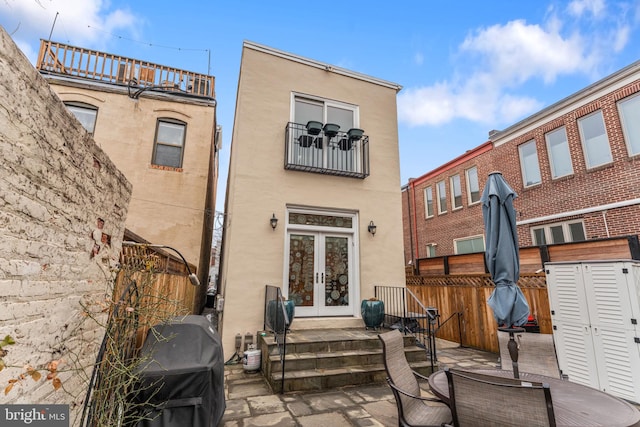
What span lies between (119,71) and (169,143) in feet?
9.15

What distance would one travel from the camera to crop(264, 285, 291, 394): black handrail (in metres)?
4.83

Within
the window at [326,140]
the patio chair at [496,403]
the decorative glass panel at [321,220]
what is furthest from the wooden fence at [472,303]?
the patio chair at [496,403]

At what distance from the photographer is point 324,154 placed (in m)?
7.46

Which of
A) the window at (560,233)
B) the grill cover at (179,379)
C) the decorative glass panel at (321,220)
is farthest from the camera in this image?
the window at (560,233)

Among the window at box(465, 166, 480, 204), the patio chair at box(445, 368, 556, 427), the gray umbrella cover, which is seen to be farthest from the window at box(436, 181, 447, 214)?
the patio chair at box(445, 368, 556, 427)

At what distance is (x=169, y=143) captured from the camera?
8484 mm

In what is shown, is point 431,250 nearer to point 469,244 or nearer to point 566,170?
point 469,244

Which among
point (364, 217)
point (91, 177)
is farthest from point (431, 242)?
point (91, 177)

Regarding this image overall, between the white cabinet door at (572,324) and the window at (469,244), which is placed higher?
the window at (469,244)

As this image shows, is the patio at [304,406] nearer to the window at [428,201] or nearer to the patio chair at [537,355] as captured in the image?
the patio chair at [537,355]

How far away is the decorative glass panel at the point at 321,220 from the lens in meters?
6.88

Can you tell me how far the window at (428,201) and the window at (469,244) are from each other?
2.40 meters

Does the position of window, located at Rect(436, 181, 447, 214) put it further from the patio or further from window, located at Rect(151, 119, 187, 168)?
window, located at Rect(151, 119, 187, 168)

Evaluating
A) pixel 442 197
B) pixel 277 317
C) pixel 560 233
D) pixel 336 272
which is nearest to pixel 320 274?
pixel 336 272
